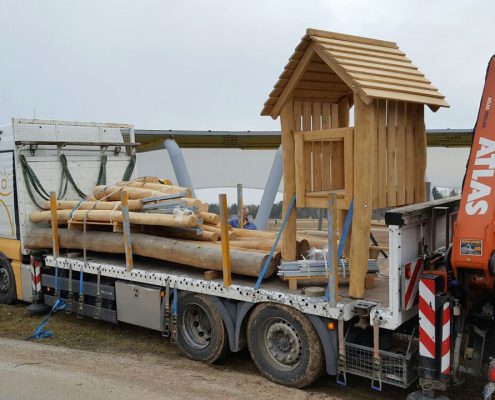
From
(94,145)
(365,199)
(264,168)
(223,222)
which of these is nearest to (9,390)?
(223,222)

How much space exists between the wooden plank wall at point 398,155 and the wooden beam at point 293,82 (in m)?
0.90

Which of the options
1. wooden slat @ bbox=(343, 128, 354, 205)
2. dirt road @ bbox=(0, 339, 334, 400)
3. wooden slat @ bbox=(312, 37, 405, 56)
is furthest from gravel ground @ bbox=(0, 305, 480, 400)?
wooden slat @ bbox=(312, 37, 405, 56)

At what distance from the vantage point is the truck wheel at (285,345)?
19.6ft

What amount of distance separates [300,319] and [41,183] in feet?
19.2

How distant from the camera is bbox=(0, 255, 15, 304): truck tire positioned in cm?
1021

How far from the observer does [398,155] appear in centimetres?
633

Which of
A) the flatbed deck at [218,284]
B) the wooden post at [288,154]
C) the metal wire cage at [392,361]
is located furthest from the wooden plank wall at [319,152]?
the metal wire cage at [392,361]

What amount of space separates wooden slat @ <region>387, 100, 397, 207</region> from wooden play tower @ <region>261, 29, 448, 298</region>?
1 centimetres

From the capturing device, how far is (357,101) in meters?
5.75

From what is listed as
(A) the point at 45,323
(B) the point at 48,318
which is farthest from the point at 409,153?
(B) the point at 48,318

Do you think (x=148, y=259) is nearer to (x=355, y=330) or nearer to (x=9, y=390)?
(x=9, y=390)

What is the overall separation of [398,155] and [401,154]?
0.07 meters

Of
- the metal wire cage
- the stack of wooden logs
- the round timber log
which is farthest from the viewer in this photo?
the stack of wooden logs

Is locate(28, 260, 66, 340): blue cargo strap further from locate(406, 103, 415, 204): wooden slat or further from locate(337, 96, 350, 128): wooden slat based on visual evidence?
locate(406, 103, 415, 204): wooden slat
